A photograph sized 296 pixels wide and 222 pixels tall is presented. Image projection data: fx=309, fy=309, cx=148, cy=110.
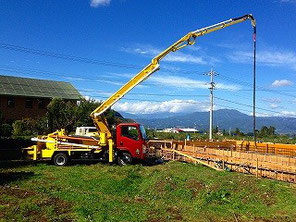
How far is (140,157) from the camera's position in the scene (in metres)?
19.5

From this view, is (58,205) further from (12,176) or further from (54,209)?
(12,176)

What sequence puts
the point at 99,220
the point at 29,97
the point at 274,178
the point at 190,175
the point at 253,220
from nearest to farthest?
the point at 99,220
the point at 253,220
the point at 190,175
the point at 274,178
the point at 29,97

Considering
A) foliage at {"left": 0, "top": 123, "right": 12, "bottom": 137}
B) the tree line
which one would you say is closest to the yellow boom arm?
the tree line

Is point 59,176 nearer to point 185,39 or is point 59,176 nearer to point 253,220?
point 253,220

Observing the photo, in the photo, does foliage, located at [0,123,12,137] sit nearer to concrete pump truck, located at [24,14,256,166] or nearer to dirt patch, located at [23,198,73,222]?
concrete pump truck, located at [24,14,256,166]

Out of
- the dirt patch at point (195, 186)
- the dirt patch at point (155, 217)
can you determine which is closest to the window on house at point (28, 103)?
the dirt patch at point (195, 186)

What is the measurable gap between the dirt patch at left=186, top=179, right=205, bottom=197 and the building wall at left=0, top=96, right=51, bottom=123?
32.8 metres

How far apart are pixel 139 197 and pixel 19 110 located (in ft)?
113

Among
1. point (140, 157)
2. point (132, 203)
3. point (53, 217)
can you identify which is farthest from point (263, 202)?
point (140, 157)

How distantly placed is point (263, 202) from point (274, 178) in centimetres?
561

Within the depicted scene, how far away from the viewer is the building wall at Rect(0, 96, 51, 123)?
40594mm

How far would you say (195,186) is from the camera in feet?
43.1

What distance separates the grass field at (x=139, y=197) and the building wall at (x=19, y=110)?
1060 inches

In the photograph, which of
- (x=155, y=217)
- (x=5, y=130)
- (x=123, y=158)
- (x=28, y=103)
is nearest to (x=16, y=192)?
(x=155, y=217)
